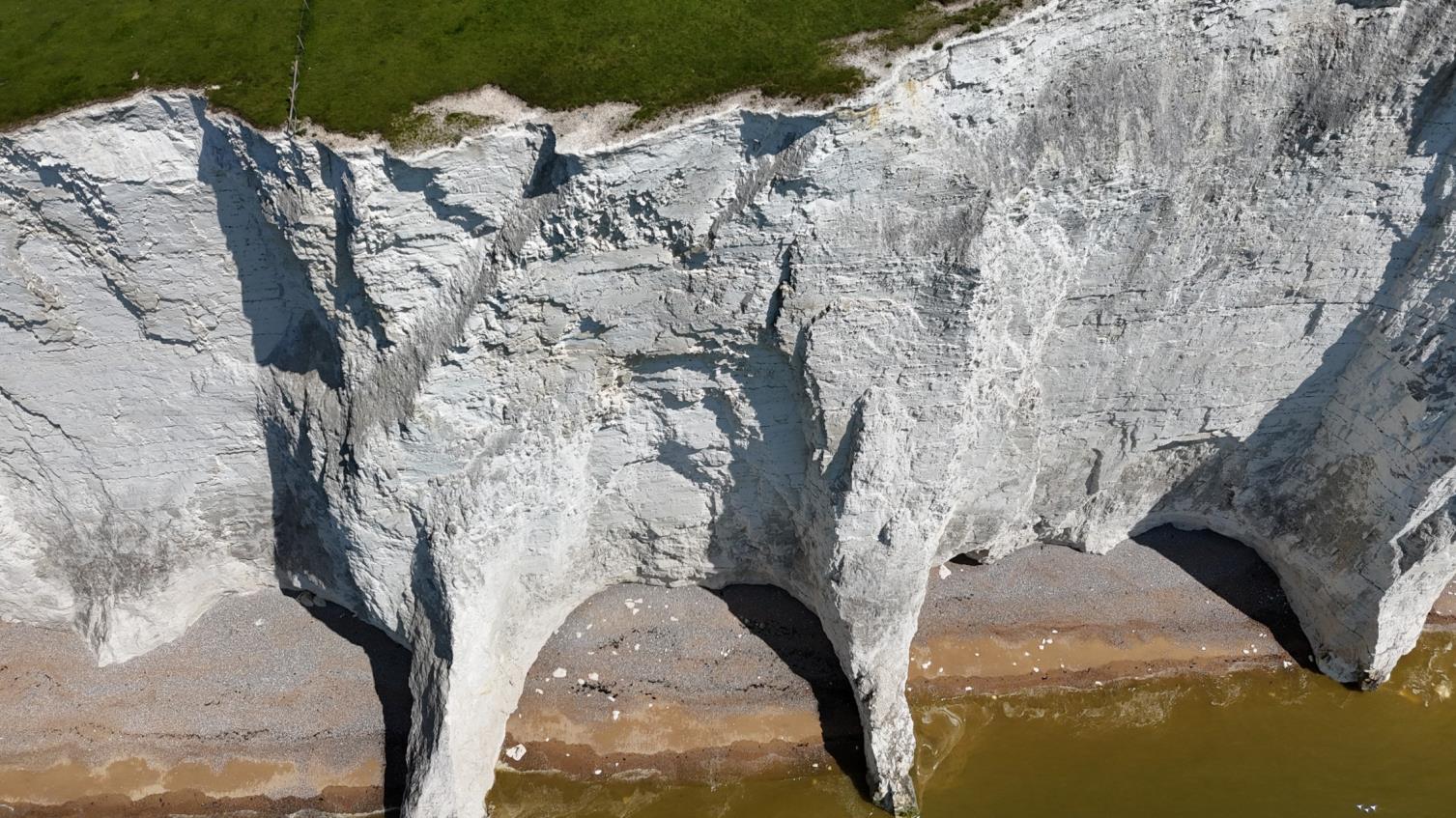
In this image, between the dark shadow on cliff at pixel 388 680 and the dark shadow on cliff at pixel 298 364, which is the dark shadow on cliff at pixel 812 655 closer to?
the dark shadow on cliff at pixel 388 680

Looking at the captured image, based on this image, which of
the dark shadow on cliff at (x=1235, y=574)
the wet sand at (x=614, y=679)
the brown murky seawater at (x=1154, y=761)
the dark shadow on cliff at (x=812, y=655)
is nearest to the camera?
the wet sand at (x=614, y=679)

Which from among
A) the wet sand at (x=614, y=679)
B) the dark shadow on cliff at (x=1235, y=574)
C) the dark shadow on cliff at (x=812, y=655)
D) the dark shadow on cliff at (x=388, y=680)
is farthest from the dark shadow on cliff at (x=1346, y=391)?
the dark shadow on cliff at (x=388, y=680)

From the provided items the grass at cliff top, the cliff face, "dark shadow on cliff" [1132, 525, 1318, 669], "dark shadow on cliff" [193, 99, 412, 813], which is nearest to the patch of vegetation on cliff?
the grass at cliff top

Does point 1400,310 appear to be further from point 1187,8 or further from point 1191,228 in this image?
point 1187,8

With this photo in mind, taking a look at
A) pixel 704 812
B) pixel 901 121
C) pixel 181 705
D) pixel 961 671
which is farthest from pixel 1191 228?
pixel 181 705

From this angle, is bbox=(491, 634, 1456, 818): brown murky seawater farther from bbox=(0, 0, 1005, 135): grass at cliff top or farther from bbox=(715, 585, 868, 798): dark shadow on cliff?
bbox=(0, 0, 1005, 135): grass at cliff top
